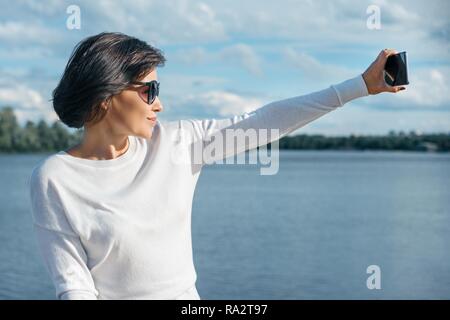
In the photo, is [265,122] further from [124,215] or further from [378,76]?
[124,215]

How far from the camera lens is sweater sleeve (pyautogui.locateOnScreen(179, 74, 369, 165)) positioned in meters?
1.90

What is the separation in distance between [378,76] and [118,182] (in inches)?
26.0

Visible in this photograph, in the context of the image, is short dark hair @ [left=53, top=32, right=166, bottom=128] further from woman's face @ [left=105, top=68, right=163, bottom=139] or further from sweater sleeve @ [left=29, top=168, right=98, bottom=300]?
sweater sleeve @ [left=29, top=168, right=98, bottom=300]

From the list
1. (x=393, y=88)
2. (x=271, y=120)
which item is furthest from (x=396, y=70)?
(x=271, y=120)

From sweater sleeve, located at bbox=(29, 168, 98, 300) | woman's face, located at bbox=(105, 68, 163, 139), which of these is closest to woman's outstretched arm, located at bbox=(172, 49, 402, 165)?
woman's face, located at bbox=(105, 68, 163, 139)

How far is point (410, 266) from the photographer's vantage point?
16.6 metres

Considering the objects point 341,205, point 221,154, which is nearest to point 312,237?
point 341,205

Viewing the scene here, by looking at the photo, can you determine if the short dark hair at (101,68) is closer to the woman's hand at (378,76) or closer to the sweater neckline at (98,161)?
the sweater neckline at (98,161)

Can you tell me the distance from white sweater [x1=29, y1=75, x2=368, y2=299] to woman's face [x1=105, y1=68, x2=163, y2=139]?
9 centimetres

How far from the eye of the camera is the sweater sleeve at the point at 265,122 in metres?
1.90

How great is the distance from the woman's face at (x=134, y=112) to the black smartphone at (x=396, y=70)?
54 centimetres

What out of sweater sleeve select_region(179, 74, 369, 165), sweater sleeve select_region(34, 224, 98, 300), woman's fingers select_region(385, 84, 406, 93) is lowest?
sweater sleeve select_region(34, 224, 98, 300)

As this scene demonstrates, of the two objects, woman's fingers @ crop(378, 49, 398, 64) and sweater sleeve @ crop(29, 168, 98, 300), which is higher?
woman's fingers @ crop(378, 49, 398, 64)
